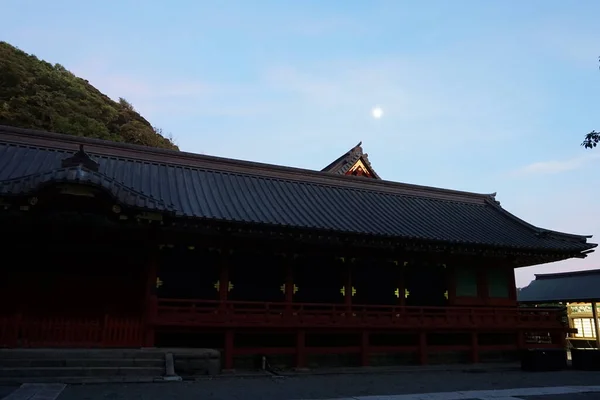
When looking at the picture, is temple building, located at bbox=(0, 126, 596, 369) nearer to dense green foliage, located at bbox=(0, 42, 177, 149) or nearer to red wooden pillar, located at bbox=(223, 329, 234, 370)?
red wooden pillar, located at bbox=(223, 329, 234, 370)

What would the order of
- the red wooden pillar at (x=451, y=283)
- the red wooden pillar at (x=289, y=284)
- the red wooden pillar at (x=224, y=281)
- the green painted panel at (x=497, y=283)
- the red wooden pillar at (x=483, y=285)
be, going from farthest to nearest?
the green painted panel at (x=497, y=283) < the red wooden pillar at (x=483, y=285) < the red wooden pillar at (x=451, y=283) < the red wooden pillar at (x=289, y=284) < the red wooden pillar at (x=224, y=281)

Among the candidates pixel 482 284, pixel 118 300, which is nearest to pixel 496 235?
pixel 482 284

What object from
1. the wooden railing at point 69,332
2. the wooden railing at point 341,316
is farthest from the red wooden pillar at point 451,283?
the wooden railing at point 69,332

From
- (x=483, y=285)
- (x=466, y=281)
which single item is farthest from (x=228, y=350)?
(x=483, y=285)

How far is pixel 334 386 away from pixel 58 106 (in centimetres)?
5200

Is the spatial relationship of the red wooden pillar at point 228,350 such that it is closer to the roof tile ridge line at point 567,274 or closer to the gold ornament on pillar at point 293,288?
the gold ornament on pillar at point 293,288

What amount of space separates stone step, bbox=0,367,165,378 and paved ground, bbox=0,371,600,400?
2.27 ft

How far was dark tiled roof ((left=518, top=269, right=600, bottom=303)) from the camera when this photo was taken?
31.1m

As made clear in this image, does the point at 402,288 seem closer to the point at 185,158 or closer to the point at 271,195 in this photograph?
the point at 271,195

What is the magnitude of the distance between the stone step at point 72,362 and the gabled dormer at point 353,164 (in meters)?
18.6

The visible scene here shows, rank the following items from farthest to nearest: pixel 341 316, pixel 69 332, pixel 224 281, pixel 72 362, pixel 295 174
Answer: pixel 295 174, pixel 341 316, pixel 224 281, pixel 69 332, pixel 72 362

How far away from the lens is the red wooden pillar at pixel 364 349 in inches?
648

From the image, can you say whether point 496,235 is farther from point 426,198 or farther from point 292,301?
point 292,301

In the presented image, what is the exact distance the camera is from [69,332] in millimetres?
13172
